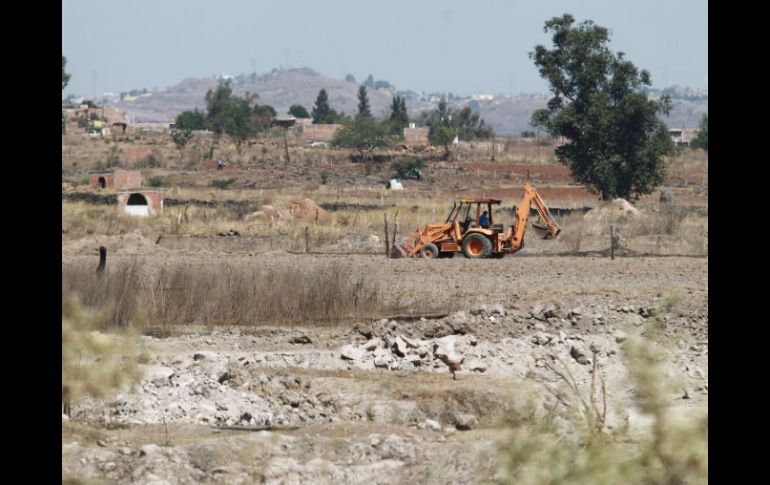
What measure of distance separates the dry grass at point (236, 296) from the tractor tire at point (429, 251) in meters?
8.99

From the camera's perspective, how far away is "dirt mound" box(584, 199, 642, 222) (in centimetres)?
4241

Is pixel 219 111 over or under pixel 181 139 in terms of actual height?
over

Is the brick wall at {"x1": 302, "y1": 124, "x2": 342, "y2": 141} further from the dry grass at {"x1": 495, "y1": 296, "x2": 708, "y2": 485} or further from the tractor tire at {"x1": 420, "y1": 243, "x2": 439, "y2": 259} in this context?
the dry grass at {"x1": 495, "y1": 296, "x2": 708, "y2": 485}

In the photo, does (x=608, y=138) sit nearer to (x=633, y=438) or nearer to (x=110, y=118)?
(x=633, y=438)

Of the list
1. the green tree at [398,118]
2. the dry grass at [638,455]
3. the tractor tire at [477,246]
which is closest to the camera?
the dry grass at [638,455]

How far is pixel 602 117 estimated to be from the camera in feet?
155

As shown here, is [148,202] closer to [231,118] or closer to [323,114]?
[231,118]

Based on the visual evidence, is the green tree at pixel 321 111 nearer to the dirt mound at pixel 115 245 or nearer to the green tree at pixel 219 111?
the green tree at pixel 219 111

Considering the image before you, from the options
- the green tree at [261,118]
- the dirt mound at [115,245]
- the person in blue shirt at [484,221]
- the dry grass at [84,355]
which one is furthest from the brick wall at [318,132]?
the dry grass at [84,355]

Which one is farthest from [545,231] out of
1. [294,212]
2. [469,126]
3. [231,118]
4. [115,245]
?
[469,126]

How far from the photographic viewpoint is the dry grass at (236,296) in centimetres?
1877

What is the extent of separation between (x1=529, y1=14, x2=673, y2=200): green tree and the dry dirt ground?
23360mm

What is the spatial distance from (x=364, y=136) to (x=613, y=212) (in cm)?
4699
